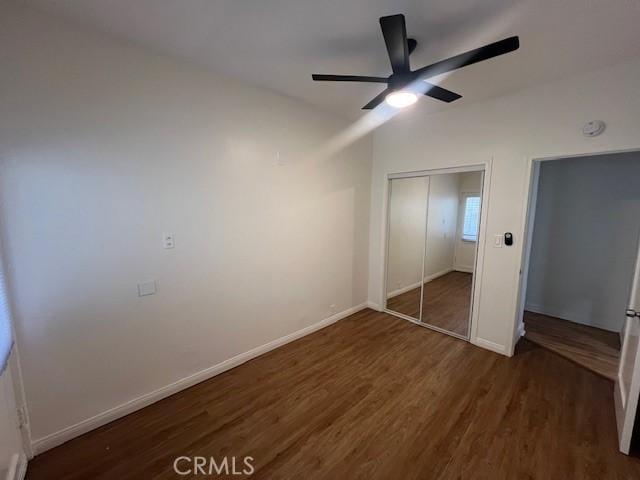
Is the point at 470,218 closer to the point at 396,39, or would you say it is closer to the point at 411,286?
the point at 411,286

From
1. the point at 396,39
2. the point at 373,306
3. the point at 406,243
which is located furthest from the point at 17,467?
the point at 406,243

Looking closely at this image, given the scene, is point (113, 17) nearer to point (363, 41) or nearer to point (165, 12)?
point (165, 12)

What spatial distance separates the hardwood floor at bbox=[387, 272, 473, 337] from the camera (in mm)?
3451

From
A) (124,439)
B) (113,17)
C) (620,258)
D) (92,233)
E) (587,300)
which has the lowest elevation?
(124,439)

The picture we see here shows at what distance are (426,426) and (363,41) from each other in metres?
2.83

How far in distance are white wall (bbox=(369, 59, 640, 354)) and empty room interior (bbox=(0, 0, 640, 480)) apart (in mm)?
19

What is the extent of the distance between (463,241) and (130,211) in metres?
3.67

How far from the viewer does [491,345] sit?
2936 millimetres

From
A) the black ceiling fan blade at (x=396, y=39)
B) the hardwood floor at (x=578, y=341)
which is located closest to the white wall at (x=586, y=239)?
the hardwood floor at (x=578, y=341)

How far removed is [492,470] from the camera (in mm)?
1621

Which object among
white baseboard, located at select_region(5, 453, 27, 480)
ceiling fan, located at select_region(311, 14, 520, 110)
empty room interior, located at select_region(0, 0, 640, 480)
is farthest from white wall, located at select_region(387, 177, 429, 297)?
white baseboard, located at select_region(5, 453, 27, 480)

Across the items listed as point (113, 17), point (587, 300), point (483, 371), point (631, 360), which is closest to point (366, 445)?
point (483, 371)

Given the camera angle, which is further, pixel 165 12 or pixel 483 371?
pixel 483 371

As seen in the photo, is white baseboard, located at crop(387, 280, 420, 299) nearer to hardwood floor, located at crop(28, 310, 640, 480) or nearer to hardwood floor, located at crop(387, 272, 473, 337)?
hardwood floor, located at crop(387, 272, 473, 337)
